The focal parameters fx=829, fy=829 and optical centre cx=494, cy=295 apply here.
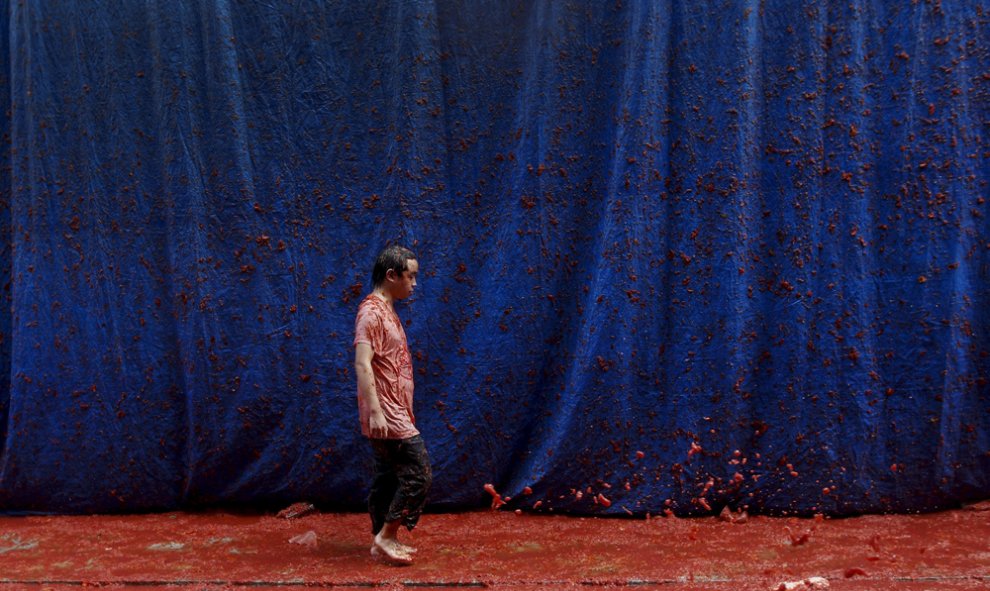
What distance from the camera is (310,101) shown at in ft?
13.7

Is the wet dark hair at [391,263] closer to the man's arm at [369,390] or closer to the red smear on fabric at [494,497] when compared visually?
the man's arm at [369,390]

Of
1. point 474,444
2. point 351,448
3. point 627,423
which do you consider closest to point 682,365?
point 627,423

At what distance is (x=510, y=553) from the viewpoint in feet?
11.9

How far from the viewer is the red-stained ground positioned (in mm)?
3248

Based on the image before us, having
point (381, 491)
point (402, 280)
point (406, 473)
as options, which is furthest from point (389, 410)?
point (402, 280)

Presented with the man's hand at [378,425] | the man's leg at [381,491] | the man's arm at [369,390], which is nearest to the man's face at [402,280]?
the man's arm at [369,390]

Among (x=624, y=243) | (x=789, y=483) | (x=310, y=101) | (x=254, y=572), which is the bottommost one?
(x=254, y=572)

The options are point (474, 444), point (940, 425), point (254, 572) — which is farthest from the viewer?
point (474, 444)

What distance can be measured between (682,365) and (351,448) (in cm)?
168

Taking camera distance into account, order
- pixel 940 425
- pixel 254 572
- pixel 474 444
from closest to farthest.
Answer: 1. pixel 254 572
2. pixel 940 425
3. pixel 474 444

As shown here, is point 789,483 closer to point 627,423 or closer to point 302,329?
point 627,423

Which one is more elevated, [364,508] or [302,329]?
[302,329]

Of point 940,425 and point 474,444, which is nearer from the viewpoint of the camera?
point 940,425

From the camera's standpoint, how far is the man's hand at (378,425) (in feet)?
10.9
